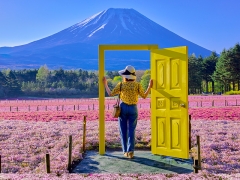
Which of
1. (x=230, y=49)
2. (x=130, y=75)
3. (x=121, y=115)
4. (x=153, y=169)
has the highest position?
(x=230, y=49)

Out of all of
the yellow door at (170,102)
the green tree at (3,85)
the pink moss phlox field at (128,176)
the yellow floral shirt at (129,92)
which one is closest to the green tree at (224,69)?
the green tree at (3,85)

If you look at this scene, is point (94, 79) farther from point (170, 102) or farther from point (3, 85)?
point (170, 102)

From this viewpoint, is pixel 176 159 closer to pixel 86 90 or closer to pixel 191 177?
pixel 191 177

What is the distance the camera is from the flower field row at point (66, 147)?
23.8ft

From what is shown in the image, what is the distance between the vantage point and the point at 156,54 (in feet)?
26.0

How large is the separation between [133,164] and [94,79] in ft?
231

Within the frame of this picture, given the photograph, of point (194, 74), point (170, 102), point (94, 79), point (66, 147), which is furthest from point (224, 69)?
point (170, 102)

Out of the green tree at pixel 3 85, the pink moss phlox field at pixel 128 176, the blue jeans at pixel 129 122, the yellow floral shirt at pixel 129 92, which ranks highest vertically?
the green tree at pixel 3 85

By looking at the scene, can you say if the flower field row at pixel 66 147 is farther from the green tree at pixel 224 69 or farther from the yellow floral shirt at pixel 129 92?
the green tree at pixel 224 69

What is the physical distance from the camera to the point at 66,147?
968 cm

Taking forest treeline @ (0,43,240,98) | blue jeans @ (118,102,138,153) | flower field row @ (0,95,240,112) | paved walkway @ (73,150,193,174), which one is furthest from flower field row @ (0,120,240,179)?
forest treeline @ (0,43,240,98)

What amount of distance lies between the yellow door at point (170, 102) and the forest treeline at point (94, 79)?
41.0 meters

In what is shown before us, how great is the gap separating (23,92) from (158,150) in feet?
209

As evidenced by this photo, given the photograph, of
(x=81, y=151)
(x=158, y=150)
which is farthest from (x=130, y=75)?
(x=81, y=151)
